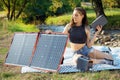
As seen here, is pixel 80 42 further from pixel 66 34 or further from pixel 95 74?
pixel 95 74

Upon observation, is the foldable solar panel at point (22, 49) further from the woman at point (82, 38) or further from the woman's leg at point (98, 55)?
the woman's leg at point (98, 55)

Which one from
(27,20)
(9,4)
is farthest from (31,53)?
(27,20)

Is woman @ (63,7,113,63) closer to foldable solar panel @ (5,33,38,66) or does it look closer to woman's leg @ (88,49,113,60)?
woman's leg @ (88,49,113,60)

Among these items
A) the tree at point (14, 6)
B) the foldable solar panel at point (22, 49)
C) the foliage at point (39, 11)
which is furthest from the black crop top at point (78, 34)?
→ the foliage at point (39, 11)

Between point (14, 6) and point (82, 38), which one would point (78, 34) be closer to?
point (82, 38)

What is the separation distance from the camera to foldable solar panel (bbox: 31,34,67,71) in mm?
7918

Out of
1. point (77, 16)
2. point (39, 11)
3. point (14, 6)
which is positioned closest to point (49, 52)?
point (77, 16)

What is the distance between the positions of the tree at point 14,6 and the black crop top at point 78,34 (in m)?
29.0

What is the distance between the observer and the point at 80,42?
8.32 metres

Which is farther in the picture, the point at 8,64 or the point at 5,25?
the point at 5,25

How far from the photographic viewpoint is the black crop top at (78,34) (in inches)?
327

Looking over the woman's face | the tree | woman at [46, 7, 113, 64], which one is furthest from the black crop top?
the tree

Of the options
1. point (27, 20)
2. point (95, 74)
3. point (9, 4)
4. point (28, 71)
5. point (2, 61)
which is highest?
point (95, 74)

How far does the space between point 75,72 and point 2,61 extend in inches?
104
